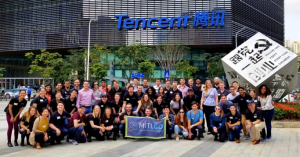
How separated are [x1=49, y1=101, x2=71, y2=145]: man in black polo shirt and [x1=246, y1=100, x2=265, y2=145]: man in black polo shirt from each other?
5.24 metres

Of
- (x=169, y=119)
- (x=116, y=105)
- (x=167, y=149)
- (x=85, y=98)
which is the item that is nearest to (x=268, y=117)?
(x=169, y=119)

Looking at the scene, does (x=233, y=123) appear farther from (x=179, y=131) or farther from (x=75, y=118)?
(x=75, y=118)

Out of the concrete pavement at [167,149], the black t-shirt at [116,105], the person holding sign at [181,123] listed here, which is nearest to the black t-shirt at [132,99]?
the black t-shirt at [116,105]

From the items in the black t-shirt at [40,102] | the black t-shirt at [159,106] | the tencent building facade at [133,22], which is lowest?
the black t-shirt at [159,106]

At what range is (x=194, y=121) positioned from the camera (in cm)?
853

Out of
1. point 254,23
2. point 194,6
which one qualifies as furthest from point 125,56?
point 254,23

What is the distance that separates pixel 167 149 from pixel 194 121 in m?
1.65

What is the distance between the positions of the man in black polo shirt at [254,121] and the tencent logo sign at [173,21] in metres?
29.4

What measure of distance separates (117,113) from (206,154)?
3.29 meters

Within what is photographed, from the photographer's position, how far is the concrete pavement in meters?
6.75

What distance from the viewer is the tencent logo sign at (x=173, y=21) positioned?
3619 cm

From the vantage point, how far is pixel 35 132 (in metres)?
7.34

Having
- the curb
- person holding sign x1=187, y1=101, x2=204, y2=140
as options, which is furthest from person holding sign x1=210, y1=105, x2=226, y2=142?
the curb

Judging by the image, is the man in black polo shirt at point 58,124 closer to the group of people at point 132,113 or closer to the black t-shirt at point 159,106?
the group of people at point 132,113
